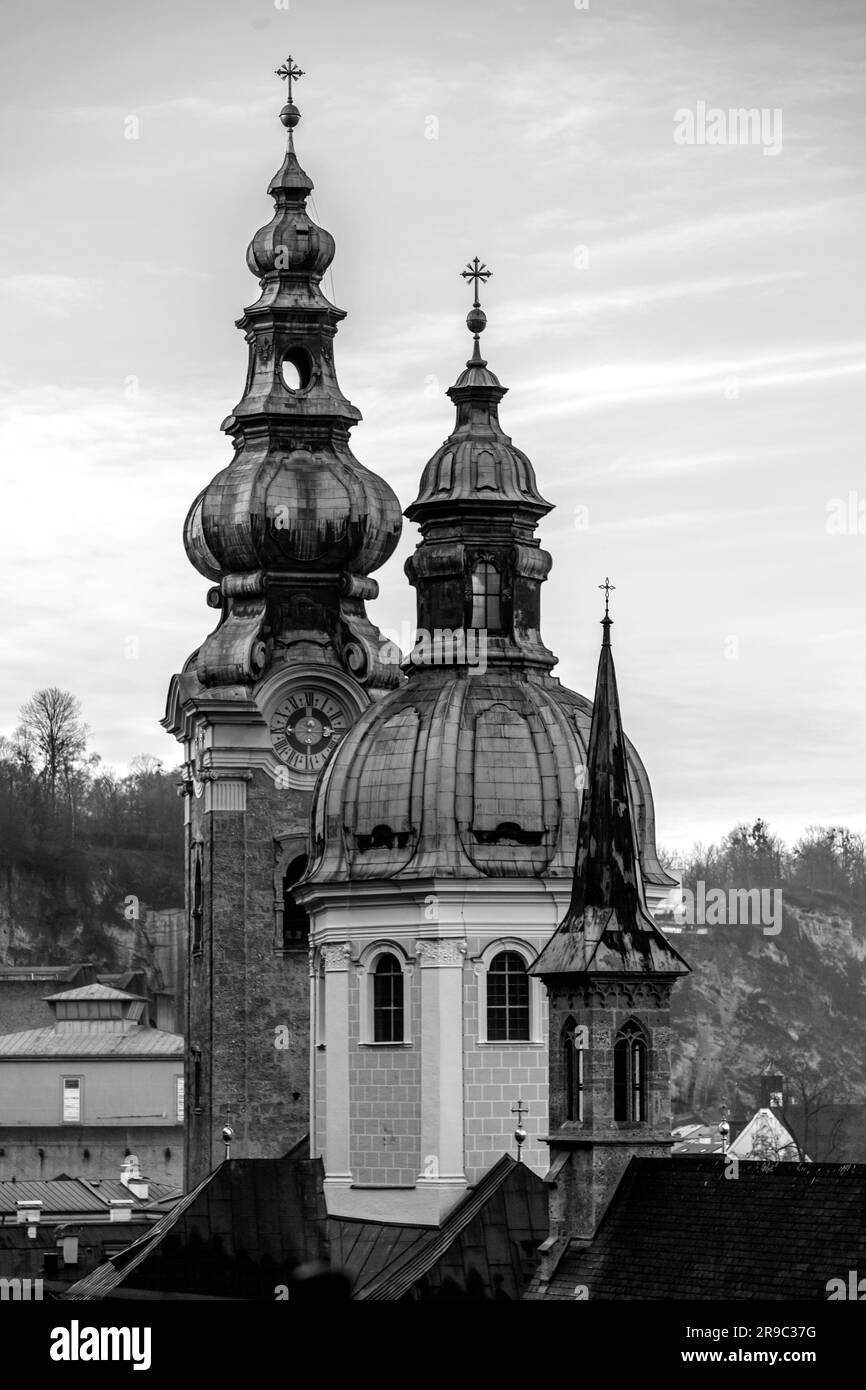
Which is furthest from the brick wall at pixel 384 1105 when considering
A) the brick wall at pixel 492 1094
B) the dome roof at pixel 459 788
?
the dome roof at pixel 459 788

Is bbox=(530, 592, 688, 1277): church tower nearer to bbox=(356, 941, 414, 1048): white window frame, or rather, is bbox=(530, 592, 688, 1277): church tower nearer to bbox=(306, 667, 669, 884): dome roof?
bbox=(306, 667, 669, 884): dome roof

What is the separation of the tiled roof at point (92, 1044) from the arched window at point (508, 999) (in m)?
74.6

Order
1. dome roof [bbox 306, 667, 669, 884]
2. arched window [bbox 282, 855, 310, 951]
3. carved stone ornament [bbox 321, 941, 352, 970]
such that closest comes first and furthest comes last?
dome roof [bbox 306, 667, 669, 884], carved stone ornament [bbox 321, 941, 352, 970], arched window [bbox 282, 855, 310, 951]

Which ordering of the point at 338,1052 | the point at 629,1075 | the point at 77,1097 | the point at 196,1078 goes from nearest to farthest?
the point at 629,1075
the point at 338,1052
the point at 196,1078
the point at 77,1097

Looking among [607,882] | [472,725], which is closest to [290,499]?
[472,725]

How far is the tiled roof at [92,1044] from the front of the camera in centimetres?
13588

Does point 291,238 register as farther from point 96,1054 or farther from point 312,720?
point 96,1054

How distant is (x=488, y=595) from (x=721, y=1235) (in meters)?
16.5

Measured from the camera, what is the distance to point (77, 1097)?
136m

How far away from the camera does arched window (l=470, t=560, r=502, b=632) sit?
6450 centimetres

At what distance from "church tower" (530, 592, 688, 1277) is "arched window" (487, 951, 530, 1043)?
4.67m

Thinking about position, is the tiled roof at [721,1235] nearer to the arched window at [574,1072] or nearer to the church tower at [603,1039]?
the church tower at [603,1039]

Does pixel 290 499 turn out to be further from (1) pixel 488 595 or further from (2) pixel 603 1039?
(2) pixel 603 1039

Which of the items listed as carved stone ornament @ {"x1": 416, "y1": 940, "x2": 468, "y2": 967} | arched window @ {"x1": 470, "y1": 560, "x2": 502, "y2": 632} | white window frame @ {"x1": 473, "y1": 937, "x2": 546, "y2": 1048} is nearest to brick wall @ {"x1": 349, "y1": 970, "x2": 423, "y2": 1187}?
carved stone ornament @ {"x1": 416, "y1": 940, "x2": 468, "y2": 967}
